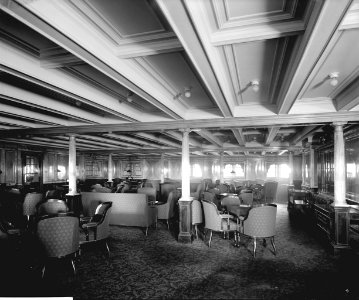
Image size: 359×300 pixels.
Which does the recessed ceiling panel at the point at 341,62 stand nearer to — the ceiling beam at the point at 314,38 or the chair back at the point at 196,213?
the ceiling beam at the point at 314,38

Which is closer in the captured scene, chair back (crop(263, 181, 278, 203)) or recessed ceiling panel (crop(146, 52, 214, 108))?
recessed ceiling panel (crop(146, 52, 214, 108))

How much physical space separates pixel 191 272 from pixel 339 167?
3782mm

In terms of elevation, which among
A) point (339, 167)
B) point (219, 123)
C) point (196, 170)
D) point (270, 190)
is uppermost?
point (219, 123)

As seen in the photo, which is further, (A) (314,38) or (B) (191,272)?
(B) (191,272)

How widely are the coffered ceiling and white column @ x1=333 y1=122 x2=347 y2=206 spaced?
0.32 m

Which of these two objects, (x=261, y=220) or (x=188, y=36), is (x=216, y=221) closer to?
(x=261, y=220)

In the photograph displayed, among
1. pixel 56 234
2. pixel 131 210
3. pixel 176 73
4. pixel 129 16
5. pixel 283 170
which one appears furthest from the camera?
pixel 283 170

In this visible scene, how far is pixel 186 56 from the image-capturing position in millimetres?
3072

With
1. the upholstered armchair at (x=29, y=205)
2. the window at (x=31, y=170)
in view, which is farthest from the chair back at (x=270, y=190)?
the window at (x=31, y=170)

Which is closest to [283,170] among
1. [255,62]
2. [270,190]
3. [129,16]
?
[270,190]

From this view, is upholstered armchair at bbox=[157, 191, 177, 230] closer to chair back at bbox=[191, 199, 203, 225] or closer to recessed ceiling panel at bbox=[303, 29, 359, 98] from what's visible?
chair back at bbox=[191, 199, 203, 225]

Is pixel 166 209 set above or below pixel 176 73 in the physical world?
below

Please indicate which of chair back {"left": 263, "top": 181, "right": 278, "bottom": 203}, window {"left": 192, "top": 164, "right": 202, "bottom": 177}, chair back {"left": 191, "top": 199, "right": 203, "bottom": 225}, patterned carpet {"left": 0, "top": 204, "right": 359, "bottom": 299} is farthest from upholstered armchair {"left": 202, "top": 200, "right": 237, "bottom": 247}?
window {"left": 192, "top": 164, "right": 202, "bottom": 177}

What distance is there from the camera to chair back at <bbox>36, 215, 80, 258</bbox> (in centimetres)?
380
